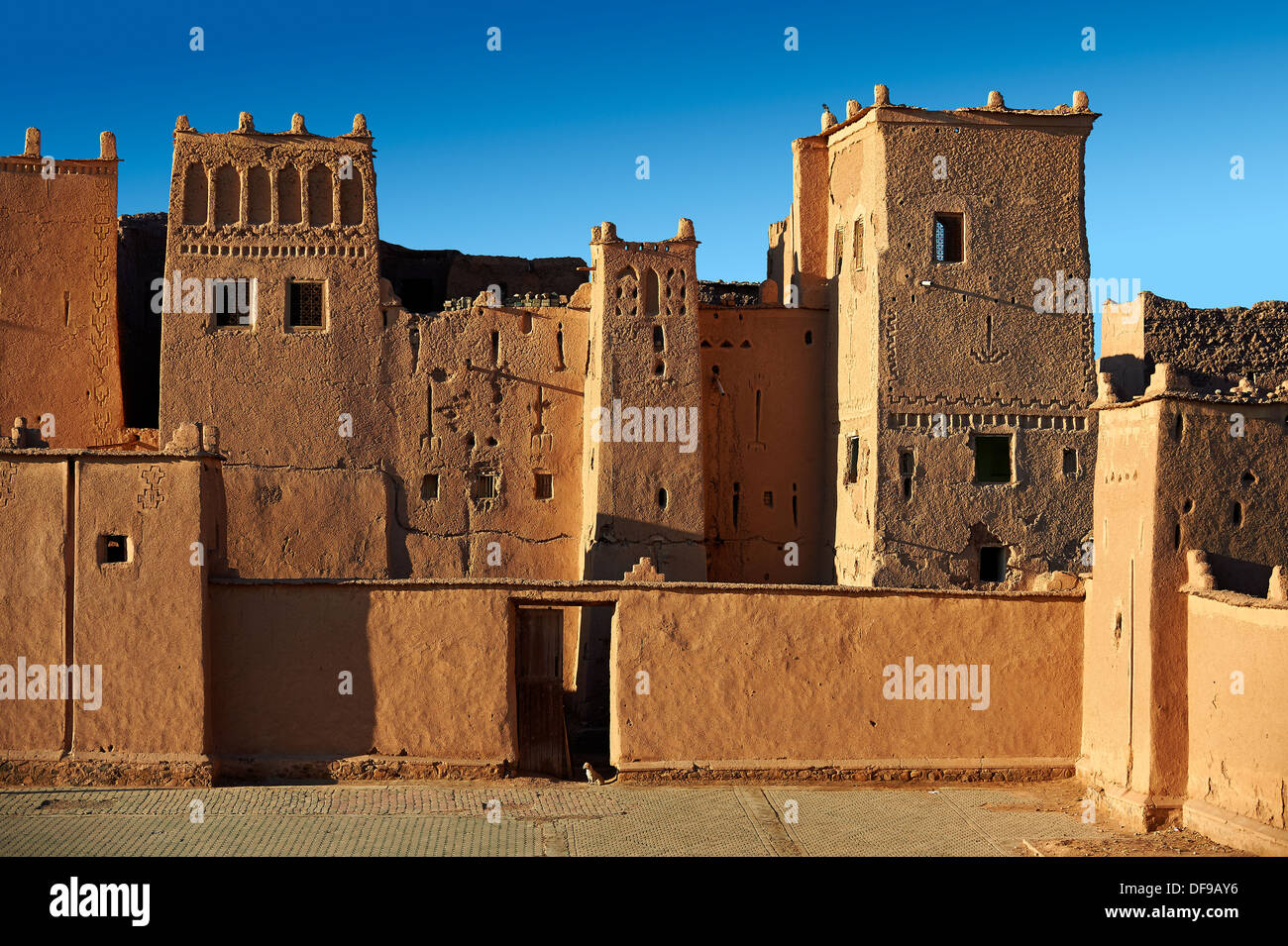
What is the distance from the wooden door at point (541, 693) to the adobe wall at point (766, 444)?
6146 mm

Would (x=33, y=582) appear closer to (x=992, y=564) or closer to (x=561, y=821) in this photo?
(x=561, y=821)

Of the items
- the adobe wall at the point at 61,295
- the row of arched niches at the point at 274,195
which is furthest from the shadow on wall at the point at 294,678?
the row of arched niches at the point at 274,195

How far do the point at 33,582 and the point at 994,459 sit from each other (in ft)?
→ 51.0

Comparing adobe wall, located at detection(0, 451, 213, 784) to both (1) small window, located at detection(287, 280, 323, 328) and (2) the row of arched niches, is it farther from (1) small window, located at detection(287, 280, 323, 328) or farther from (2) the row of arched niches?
(2) the row of arched niches

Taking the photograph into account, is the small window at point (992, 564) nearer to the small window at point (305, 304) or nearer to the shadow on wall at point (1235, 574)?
the shadow on wall at point (1235, 574)

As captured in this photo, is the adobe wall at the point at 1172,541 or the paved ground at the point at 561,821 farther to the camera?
the adobe wall at the point at 1172,541

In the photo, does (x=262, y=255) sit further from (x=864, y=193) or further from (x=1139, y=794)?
(x=1139, y=794)

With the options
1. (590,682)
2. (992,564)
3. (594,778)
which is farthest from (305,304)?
(992,564)

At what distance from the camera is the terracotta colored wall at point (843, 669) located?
883 inches

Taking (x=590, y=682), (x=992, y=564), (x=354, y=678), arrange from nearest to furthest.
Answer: (x=354, y=678), (x=590, y=682), (x=992, y=564)

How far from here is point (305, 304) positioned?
1190 inches

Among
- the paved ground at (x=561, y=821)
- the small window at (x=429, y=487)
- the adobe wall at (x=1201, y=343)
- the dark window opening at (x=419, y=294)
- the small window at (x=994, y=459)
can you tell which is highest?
the dark window opening at (x=419, y=294)

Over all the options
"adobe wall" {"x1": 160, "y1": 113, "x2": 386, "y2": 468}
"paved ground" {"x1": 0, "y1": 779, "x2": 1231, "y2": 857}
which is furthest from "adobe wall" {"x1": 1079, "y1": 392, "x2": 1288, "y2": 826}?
"adobe wall" {"x1": 160, "y1": 113, "x2": 386, "y2": 468}
